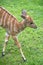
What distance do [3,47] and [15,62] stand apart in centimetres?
56

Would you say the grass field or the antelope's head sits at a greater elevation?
the antelope's head

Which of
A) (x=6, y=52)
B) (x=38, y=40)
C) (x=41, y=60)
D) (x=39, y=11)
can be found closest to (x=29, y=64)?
(x=41, y=60)

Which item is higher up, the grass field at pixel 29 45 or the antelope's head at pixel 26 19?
the antelope's head at pixel 26 19

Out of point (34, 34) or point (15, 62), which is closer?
point (15, 62)

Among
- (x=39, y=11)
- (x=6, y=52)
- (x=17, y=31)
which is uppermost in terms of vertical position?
(x=17, y=31)

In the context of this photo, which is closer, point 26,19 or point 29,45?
point 26,19

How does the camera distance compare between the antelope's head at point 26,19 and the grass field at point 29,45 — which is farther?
the grass field at point 29,45

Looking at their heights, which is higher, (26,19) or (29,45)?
(26,19)

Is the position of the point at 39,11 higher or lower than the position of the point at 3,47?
lower

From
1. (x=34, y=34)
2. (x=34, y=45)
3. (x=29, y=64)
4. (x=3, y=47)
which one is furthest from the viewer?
(x=34, y=34)

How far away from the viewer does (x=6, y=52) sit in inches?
239

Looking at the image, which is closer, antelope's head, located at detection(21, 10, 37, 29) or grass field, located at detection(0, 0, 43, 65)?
antelope's head, located at detection(21, 10, 37, 29)

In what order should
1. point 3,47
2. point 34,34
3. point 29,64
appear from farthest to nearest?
point 34,34
point 3,47
point 29,64

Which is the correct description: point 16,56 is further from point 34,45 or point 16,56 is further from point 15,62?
point 34,45
